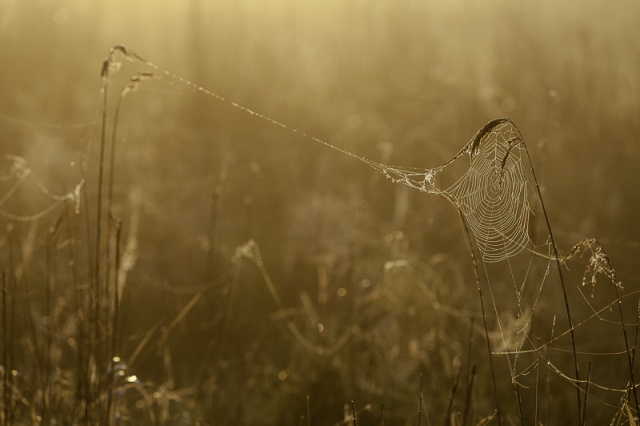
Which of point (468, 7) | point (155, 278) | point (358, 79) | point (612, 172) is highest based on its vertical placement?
point (468, 7)

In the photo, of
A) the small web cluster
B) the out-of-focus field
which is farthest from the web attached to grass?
the out-of-focus field

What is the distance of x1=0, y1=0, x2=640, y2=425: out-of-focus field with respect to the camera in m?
3.65

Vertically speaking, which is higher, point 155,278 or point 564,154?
point 564,154

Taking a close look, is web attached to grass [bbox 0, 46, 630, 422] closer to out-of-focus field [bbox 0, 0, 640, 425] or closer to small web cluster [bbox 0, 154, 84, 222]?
small web cluster [bbox 0, 154, 84, 222]

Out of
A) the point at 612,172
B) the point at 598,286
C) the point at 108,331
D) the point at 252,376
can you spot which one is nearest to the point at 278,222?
the point at 252,376

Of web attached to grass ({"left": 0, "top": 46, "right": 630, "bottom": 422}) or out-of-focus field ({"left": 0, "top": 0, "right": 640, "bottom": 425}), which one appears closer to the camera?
web attached to grass ({"left": 0, "top": 46, "right": 630, "bottom": 422})

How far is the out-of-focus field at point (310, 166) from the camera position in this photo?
12.0 feet

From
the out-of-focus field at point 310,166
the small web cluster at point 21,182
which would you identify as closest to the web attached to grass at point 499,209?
the small web cluster at point 21,182

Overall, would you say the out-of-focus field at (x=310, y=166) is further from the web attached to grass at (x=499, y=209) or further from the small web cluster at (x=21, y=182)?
the web attached to grass at (x=499, y=209)

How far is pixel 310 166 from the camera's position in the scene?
5.74 m

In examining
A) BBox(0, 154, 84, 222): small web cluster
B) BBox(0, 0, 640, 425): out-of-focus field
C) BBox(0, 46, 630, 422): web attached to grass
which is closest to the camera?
BBox(0, 46, 630, 422): web attached to grass

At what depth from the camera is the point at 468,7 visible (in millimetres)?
7984

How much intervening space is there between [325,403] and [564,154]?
339 cm

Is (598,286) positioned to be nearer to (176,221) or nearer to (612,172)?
(612,172)
